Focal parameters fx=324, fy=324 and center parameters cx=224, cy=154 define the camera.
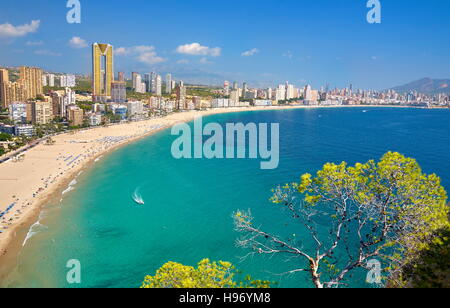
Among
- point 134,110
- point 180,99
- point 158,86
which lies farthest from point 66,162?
point 158,86

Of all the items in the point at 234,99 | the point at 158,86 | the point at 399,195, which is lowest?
the point at 399,195

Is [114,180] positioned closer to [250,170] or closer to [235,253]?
[250,170]

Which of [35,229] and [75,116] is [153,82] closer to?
[75,116]

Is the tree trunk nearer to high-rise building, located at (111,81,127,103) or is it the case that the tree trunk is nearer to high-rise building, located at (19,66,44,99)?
high-rise building, located at (19,66,44,99)

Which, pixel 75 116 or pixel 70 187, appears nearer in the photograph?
pixel 70 187
